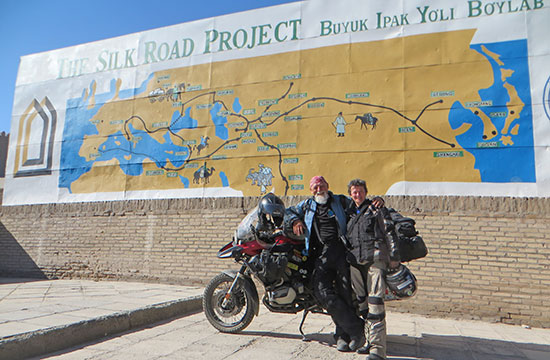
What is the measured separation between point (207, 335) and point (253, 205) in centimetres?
325

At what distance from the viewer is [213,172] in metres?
7.51

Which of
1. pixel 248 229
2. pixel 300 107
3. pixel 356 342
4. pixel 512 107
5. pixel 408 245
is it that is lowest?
pixel 356 342

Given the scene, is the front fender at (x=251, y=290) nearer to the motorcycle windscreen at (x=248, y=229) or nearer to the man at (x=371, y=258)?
the motorcycle windscreen at (x=248, y=229)

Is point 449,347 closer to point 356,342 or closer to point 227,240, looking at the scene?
point 356,342

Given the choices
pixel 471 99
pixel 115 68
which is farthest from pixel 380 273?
pixel 115 68

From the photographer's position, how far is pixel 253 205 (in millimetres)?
6977

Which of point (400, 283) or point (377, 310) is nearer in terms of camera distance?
point (377, 310)

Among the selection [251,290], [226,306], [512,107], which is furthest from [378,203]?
[512,107]

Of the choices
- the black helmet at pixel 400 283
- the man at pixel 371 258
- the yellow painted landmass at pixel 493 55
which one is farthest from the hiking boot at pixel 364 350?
the yellow painted landmass at pixel 493 55

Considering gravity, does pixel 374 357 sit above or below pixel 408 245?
below

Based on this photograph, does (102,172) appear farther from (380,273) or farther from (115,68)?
(380,273)

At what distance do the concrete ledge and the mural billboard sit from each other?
2.96 m

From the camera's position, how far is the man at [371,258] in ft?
10.5

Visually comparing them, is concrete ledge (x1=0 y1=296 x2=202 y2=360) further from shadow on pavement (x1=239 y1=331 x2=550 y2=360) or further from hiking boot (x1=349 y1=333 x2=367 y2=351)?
hiking boot (x1=349 y1=333 x2=367 y2=351)
